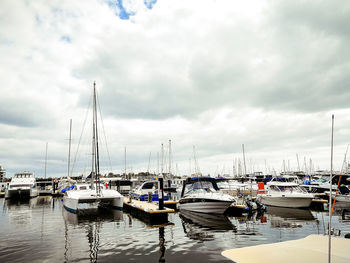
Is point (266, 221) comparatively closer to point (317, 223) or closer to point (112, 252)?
point (317, 223)

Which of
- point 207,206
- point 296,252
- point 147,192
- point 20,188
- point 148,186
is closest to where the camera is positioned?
point 296,252

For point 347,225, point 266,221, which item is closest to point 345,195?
point 347,225

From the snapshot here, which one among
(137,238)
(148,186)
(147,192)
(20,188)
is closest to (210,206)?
(137,238)

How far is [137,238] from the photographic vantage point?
12.9 meters

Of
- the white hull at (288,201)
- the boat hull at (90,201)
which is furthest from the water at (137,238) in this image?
the white hull at (288,201)

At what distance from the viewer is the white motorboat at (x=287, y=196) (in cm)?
2506

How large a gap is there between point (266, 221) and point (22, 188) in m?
40.9

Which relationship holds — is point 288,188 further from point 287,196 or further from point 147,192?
point 147,192

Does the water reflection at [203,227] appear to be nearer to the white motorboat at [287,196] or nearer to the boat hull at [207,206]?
the boat hull at [207,206]

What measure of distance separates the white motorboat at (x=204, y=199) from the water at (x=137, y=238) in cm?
182

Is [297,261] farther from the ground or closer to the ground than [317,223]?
farther from the ground

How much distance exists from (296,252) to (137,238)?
7.77m

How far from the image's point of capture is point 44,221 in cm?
1892

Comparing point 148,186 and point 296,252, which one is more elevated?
point 148,186
